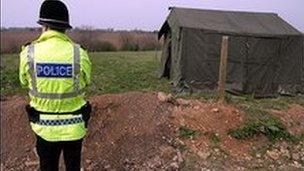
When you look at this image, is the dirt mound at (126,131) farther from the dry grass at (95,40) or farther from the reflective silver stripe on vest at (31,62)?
the dry grass at (95,40)

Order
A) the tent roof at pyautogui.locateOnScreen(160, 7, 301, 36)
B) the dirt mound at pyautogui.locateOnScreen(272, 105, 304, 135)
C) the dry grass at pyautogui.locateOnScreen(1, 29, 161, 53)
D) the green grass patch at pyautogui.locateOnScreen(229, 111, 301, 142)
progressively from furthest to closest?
the dry grass at pyautogui.locateOnScreen(1, 29, 161, 53)
the tent roof at pyautogui.locateOnScreen(160, 7, 301, 36)
the dirt mound at pyautogui.locateOnScreen(272, 105, 304, 135)
the green grass patch at pyautogui.locateOnScreen(229, 111, 301, 142)

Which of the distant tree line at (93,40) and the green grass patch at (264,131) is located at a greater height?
the green grass patch at (264,131)

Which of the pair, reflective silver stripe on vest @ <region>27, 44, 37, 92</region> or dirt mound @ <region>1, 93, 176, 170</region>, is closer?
reflective silver stripe on vest @ <region>27, 44, 37, 92</region>

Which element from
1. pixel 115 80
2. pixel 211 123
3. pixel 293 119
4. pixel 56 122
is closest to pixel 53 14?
pixel 56 122

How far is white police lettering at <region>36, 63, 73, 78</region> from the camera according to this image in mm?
4207

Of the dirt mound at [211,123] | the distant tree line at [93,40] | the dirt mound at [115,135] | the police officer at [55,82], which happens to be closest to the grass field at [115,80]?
the dirt mound at [115,135]

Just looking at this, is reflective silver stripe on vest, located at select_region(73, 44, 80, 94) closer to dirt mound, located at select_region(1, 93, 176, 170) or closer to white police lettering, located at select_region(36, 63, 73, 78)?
white police lettering, located at select_region(36, 63, 73, 78)

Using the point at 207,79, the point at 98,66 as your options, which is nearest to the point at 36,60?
the point at 207,79

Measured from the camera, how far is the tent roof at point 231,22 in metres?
14.3

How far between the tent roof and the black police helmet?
9.94 metres

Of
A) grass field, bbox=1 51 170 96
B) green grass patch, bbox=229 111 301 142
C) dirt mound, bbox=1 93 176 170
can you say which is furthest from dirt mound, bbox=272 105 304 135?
grass field, bbox=1 51 170 96

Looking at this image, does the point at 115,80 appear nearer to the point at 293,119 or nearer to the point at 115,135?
the point at 293,119

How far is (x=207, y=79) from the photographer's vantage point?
46.1 feet

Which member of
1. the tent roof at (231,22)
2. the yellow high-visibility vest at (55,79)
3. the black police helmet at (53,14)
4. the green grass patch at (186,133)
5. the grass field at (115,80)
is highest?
the black police helmet at (53,14)
